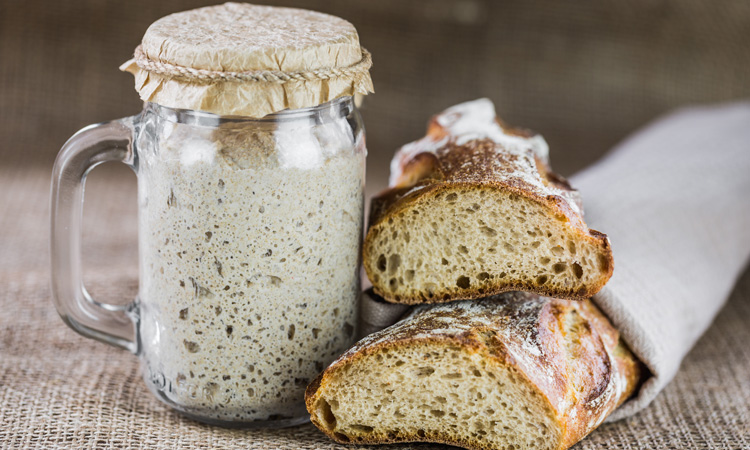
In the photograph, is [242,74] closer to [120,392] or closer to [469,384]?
[469,384]

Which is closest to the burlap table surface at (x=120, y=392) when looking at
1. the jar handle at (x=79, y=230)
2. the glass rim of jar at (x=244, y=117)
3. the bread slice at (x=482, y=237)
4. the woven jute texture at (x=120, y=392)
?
the woven jute texture at (x=120, y=392)

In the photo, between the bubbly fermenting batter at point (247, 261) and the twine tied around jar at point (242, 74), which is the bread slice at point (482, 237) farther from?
the twine tied around jar at point (242, 74)

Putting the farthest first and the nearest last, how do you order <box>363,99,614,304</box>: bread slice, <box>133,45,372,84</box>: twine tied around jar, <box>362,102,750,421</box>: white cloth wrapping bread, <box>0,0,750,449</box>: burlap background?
<box>0,0,750,449</box>: burlap background < <box>362,102,750,421</box>: white cloth wrapping bread < <box>363,99,614,304</box>: bread slice < <box>133,45,372,84</box>: twine tied around jar

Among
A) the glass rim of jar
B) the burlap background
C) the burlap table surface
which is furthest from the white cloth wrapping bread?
the burlap background

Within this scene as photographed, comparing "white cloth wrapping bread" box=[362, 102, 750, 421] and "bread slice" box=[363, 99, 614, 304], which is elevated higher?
"bread slice" box=[363, 99, 614, 304]

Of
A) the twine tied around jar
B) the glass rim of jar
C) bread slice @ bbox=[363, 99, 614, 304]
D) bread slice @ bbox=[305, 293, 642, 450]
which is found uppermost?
the twine tied around jar

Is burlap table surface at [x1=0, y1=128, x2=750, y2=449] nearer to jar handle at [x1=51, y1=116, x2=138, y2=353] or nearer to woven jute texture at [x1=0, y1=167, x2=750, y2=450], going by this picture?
woven jute texture at [x1=0, y1=167, x2=750, y2=450]

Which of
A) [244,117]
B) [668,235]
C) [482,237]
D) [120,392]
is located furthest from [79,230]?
[668,235]
